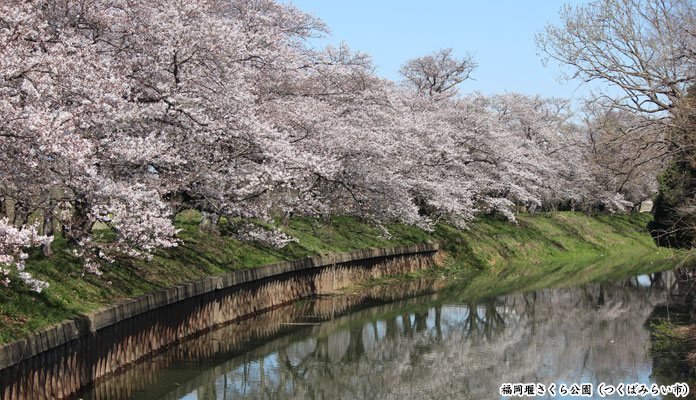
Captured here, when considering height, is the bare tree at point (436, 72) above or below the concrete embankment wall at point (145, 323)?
above

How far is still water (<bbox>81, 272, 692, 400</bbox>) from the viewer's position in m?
13.9

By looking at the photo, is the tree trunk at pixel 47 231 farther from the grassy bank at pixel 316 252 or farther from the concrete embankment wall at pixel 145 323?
the concrete embankment wall at pixel 145 323

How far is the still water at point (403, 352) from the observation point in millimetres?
13914

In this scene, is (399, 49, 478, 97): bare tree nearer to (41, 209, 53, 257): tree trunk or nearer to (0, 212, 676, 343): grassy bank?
(0, 212, 676, 343): grassy bank

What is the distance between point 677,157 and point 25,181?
15895mm

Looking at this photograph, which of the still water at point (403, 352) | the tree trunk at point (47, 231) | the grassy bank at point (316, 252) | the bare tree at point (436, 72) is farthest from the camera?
the bare tree at point (436, 72)

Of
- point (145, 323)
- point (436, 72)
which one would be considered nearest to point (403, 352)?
point (145, 323)

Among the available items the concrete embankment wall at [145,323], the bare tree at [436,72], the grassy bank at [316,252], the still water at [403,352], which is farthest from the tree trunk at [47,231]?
the bare tree at [436,72]

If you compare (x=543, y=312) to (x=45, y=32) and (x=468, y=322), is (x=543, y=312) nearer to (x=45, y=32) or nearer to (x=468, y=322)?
(x=468, y=322)

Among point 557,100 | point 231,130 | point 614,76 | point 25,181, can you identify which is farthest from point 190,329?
point 557,100

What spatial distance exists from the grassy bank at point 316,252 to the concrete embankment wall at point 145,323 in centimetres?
38

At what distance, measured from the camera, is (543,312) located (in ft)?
78.4

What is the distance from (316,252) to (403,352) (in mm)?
8767

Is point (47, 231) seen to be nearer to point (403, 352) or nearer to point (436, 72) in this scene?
point (403, 352)
